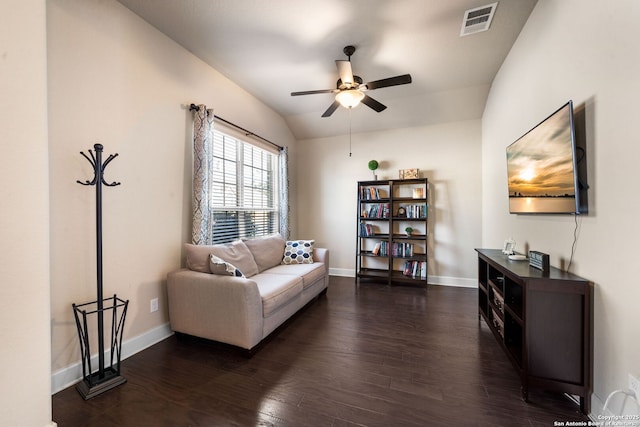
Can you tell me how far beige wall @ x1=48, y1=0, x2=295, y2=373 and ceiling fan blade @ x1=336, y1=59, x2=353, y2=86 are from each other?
5.24 feet

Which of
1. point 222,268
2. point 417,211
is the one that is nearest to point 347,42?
point 222,268

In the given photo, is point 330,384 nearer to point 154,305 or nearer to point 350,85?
point 154,305

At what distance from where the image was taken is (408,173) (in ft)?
13.9

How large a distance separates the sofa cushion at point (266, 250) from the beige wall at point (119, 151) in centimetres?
83

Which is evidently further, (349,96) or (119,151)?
(349,96)

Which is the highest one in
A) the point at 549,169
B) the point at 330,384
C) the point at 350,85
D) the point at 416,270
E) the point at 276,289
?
the point at 350,85

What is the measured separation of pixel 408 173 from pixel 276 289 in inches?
118

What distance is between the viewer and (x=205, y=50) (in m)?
2.71

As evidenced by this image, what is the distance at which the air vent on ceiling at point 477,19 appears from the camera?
2.15 m

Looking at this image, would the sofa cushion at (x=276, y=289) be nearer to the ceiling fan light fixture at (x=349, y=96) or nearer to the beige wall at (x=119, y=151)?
the beige wall at (x=119, y=151)

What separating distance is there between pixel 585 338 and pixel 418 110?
346cm

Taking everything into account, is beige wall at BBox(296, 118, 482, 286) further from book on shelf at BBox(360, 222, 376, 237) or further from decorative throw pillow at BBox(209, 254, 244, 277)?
decorative throw pillow at BBox(209, 254, 244, 277)

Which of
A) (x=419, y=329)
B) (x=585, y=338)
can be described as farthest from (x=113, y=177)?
(x=585, y=338)

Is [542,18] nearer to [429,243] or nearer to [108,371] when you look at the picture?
[429,243]
